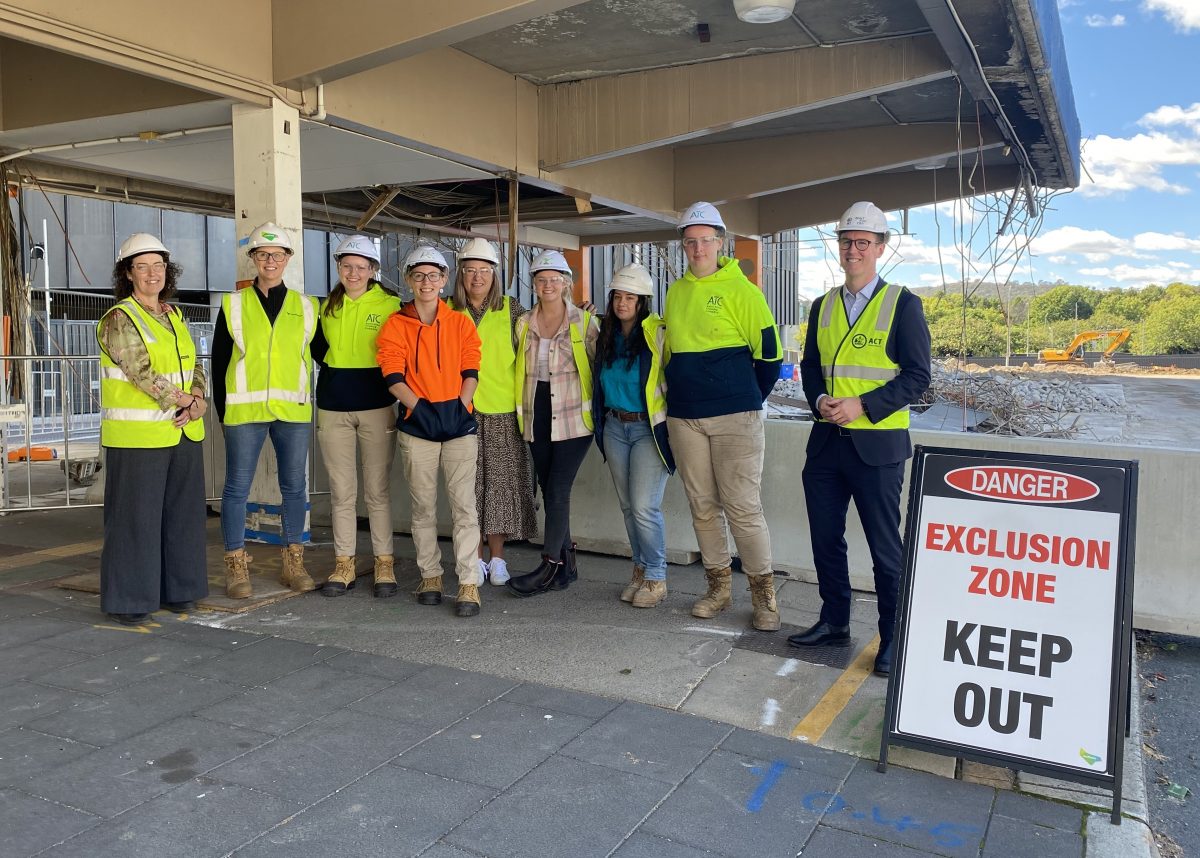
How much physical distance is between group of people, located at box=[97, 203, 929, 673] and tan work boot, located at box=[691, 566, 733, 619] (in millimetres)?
15

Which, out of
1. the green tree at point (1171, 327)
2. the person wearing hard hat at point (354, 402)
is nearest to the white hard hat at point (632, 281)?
the person wearing hard hat at point (354, 402)

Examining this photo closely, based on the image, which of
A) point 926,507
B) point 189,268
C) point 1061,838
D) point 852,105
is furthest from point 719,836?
point 189,268

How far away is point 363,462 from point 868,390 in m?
2.98

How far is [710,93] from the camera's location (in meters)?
7.85

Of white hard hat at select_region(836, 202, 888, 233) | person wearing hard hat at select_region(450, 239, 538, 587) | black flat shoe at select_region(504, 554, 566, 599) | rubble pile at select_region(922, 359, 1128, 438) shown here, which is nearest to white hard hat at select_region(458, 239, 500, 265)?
person wearing hard hat at select_region(450, 239, 538, 587)

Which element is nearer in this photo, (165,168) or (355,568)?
(355,568)

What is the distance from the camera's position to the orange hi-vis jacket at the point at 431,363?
5.15 m

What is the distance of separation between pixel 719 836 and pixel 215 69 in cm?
498

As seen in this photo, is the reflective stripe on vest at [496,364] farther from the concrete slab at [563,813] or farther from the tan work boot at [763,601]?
the concrete slab at [563,813]

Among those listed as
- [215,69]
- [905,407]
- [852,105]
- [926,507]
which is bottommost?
[926,507]

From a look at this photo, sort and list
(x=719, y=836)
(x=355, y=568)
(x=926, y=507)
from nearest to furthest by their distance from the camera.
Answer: (x=719, y=836) → (x=926, y=507) → (x=355, y=568)

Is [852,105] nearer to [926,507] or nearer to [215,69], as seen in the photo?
[215,69]

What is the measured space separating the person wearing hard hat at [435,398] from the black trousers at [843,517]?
191 cm

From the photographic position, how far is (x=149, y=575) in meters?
5.02
